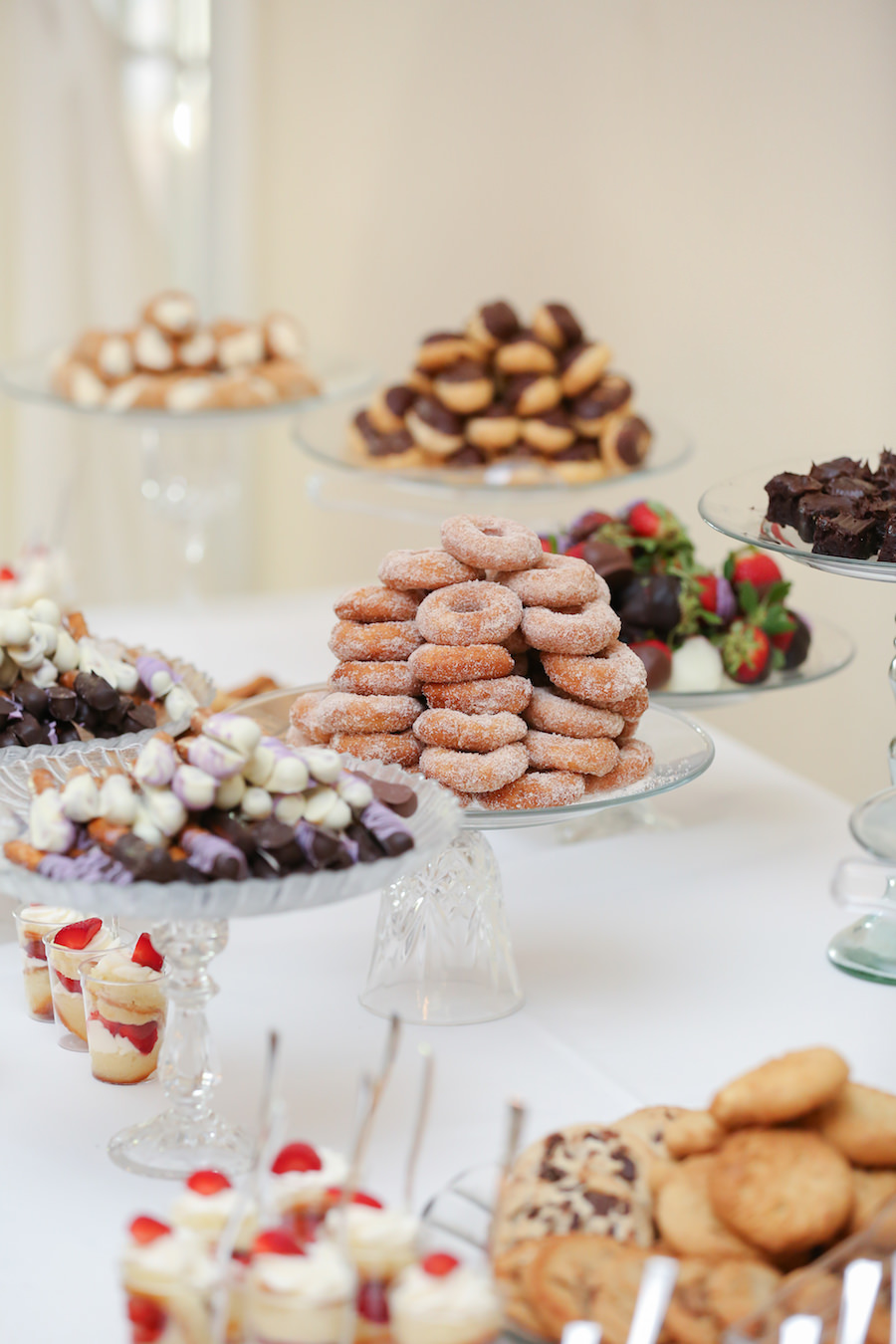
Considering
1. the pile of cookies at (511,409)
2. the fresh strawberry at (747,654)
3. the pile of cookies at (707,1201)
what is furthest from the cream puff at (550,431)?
the pile of cookies at (707,1201)

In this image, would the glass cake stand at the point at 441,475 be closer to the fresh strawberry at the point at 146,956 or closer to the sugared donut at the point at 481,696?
the sugared donut at the point at 481,696

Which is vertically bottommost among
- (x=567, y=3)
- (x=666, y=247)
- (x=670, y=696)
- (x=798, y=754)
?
(x=798, y=754)

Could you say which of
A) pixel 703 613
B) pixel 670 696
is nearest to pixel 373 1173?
pixel 670 696

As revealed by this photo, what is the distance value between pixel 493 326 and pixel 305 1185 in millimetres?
1950

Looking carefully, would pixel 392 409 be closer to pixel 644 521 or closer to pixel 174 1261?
pixel 644 521

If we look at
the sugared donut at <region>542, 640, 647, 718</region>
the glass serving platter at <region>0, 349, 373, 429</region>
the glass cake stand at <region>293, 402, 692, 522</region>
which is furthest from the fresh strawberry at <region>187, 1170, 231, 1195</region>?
the glass serving platter at <region>0, 349, 373, 429</region>

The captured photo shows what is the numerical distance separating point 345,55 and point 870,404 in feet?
6.38

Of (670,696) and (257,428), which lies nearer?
(670,696)

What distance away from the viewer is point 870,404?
227cm

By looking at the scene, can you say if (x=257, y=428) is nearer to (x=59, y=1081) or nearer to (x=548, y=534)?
(x=548, y=534)

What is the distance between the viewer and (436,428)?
2395 millimetres

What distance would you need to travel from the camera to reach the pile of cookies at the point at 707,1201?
0.73 metres

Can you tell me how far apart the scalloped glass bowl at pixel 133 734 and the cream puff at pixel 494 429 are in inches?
36.8

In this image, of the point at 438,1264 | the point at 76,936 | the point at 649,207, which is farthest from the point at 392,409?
the point at 438,1264
